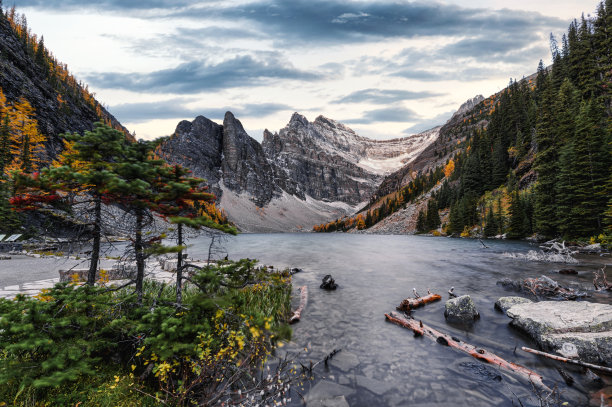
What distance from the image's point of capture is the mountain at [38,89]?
77.4 m

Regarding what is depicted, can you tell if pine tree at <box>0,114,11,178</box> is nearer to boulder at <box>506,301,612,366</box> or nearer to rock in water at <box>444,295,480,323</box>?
rock in water at <box>444,295,480,323</box>

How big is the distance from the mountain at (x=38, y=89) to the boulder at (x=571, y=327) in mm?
94438

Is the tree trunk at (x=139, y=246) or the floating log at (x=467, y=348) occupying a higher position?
the tree trunk at (x=139, y=246)

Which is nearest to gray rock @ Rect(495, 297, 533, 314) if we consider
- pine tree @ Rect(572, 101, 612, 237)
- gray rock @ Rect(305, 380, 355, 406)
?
gray rock @ Rect(305, 380, 355, 406)

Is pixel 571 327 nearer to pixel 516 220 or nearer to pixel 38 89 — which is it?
pixel 516 220

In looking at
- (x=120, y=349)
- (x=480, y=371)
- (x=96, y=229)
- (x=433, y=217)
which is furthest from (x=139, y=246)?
(x=433, y=217)

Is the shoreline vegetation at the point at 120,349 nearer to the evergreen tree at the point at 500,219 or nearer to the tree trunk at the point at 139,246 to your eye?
the tree trunk at the point at 139,246

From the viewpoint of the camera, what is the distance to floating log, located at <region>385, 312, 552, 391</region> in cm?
793

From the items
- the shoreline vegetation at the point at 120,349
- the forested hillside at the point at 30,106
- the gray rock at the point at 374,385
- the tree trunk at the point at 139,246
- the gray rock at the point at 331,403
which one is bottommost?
the gray rock at the point at 374,385

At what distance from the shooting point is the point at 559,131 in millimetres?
48469

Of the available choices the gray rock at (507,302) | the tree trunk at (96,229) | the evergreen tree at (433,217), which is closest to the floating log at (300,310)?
the tree trunk at (96,229)

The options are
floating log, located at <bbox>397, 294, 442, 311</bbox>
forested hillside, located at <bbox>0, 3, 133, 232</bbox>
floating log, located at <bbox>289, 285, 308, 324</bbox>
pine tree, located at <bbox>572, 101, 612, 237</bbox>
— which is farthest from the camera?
forested hillside, located at <bbox>0, 3, 133, 232</bbox>

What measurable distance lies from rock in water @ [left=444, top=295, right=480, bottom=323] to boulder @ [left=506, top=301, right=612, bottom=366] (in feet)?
5.26

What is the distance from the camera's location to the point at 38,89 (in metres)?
89.9
